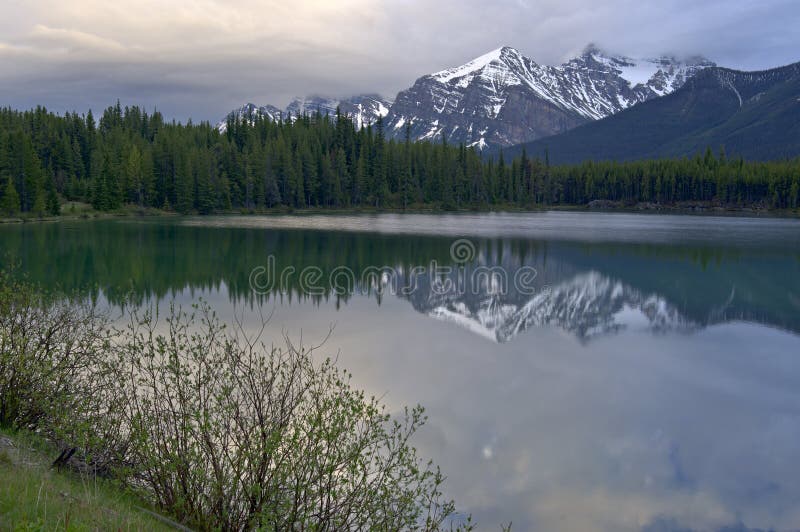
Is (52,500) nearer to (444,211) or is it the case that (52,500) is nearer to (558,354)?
(558,354)

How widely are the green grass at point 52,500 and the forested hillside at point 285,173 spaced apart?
9211 cm

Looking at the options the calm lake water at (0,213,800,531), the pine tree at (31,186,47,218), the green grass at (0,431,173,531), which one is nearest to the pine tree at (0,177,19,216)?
the pine tree at (31,186,47,218)

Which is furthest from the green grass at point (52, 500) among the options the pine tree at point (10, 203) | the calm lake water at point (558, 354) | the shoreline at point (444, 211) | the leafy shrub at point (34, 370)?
the pine tree at point (10, 203)

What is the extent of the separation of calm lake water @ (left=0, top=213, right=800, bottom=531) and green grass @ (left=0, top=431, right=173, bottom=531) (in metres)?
→ 4.78

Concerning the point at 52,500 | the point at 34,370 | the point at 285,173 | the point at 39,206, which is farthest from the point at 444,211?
the point at 52,500

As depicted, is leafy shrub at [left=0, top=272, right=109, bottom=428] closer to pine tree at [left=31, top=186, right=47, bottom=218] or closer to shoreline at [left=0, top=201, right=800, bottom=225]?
shoreline at [left=0, top=201, right=800, bottom=225]

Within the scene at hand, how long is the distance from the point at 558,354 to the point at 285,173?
125 m

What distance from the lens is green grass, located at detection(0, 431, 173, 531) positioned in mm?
6398

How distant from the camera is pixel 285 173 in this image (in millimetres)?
141125

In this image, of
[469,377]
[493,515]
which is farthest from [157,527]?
[469,377]

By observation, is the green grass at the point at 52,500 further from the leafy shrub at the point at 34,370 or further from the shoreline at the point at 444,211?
the shoreline at the point at 444,211

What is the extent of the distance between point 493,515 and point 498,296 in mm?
24527

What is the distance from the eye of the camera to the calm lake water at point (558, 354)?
1277cm

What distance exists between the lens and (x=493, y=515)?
1162 centimetres
